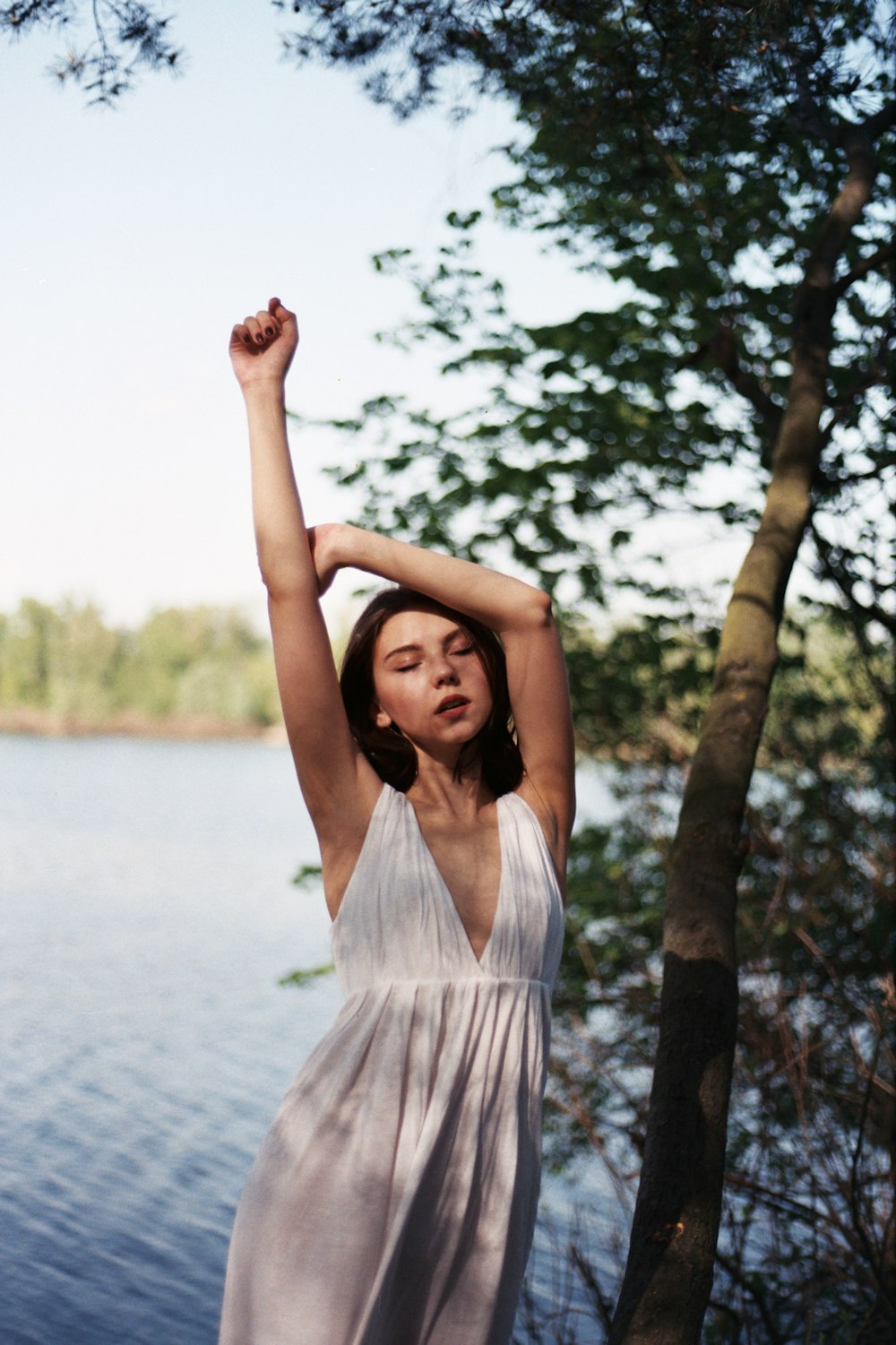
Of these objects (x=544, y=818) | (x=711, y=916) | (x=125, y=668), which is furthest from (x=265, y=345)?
(x=125, y=668)

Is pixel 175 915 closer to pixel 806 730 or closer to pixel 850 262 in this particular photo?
pixel 806 730

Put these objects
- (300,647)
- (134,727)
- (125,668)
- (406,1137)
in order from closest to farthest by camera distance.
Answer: (406,1137)
(300,647)
(125,668)
(134,727)

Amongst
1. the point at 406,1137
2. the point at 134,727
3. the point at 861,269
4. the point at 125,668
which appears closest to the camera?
the point at 406,1137

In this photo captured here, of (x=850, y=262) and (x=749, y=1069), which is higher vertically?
(x=850, y=262)

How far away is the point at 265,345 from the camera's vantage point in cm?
187

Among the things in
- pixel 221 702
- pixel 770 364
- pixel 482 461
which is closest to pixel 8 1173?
pixel 482 461

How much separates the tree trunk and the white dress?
0.55 meters

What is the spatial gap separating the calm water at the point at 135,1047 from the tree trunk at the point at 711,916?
4.07 metres

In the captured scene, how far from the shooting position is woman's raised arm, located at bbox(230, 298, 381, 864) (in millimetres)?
1750

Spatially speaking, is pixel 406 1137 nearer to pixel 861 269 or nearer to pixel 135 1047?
pixel 861 269

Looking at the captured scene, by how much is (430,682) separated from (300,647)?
222 mm

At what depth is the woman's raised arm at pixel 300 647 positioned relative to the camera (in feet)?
5.74

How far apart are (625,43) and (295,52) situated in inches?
29.6

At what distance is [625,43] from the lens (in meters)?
3.06
